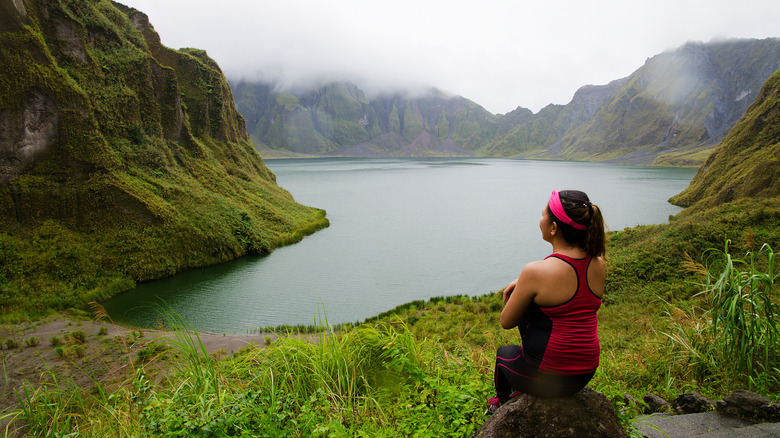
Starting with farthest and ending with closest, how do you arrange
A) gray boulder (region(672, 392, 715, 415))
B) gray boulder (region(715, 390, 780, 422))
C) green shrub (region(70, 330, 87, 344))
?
1. green shrub (region(70, 330, 87, 344))
2. gray boulder (region(672, 392, 715, 415))
3. gray boulder (region(715, 390, 780, 422))

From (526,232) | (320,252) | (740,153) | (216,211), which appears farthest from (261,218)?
(740,153)

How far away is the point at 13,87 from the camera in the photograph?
68.8 feet

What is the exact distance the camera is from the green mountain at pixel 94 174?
2038 centimetres

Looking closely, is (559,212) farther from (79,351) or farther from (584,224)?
(79,351)

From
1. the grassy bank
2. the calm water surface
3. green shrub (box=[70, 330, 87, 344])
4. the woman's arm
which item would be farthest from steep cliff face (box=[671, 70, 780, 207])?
green shrub (box=[70, 330, 87, 344])

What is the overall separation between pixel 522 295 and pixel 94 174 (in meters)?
29.0

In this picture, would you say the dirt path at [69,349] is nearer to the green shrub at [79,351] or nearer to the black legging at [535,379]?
the green shrub at [79,351]

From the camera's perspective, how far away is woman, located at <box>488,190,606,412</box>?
117 inches

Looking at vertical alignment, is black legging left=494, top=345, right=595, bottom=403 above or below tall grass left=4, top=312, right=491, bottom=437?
above

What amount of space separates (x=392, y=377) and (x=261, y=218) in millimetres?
33497

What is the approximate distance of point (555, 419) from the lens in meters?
3.10

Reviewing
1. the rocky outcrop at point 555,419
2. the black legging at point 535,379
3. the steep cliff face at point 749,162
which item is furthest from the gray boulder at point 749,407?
the steep cliff face at point 749,162

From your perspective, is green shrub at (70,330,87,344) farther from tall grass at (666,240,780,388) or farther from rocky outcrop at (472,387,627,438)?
tall grass at (666,240,780,388)

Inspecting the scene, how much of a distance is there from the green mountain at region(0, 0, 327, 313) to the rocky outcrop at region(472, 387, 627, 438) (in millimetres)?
22791
